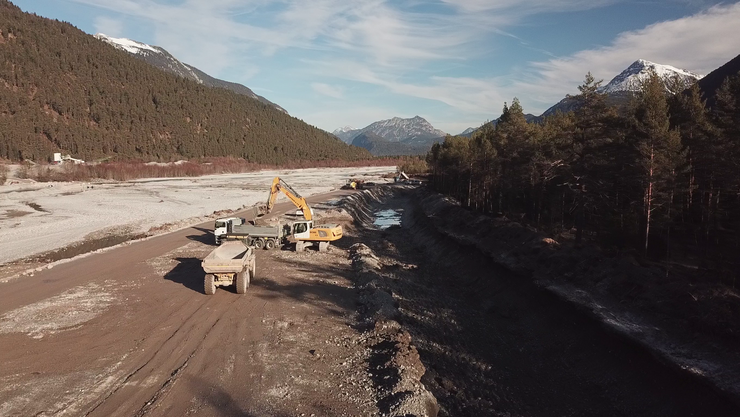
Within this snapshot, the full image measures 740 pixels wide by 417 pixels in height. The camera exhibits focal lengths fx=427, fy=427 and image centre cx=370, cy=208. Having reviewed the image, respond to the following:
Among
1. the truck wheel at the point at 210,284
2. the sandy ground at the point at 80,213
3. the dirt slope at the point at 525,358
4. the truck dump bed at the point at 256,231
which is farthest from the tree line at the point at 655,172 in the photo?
the sandy ground at the point at 80,213

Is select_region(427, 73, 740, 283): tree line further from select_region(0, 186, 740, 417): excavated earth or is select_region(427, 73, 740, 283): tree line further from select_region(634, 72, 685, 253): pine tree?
select_region(0, 186, 740, 417): excavated earth

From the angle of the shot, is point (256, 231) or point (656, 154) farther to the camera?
point (256, 231)

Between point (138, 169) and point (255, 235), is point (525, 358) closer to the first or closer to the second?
point (255, 235)

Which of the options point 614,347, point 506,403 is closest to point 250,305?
point 506,403

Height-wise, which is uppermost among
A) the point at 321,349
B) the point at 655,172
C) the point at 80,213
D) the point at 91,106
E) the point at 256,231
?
the point at 91,106

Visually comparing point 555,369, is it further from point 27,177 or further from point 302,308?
point 27,177

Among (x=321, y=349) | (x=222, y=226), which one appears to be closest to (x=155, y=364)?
(x=321, y=349)

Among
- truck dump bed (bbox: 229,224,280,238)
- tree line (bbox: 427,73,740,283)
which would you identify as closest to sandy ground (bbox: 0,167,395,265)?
truck dump bed (bbox: 229,224,280,238)
